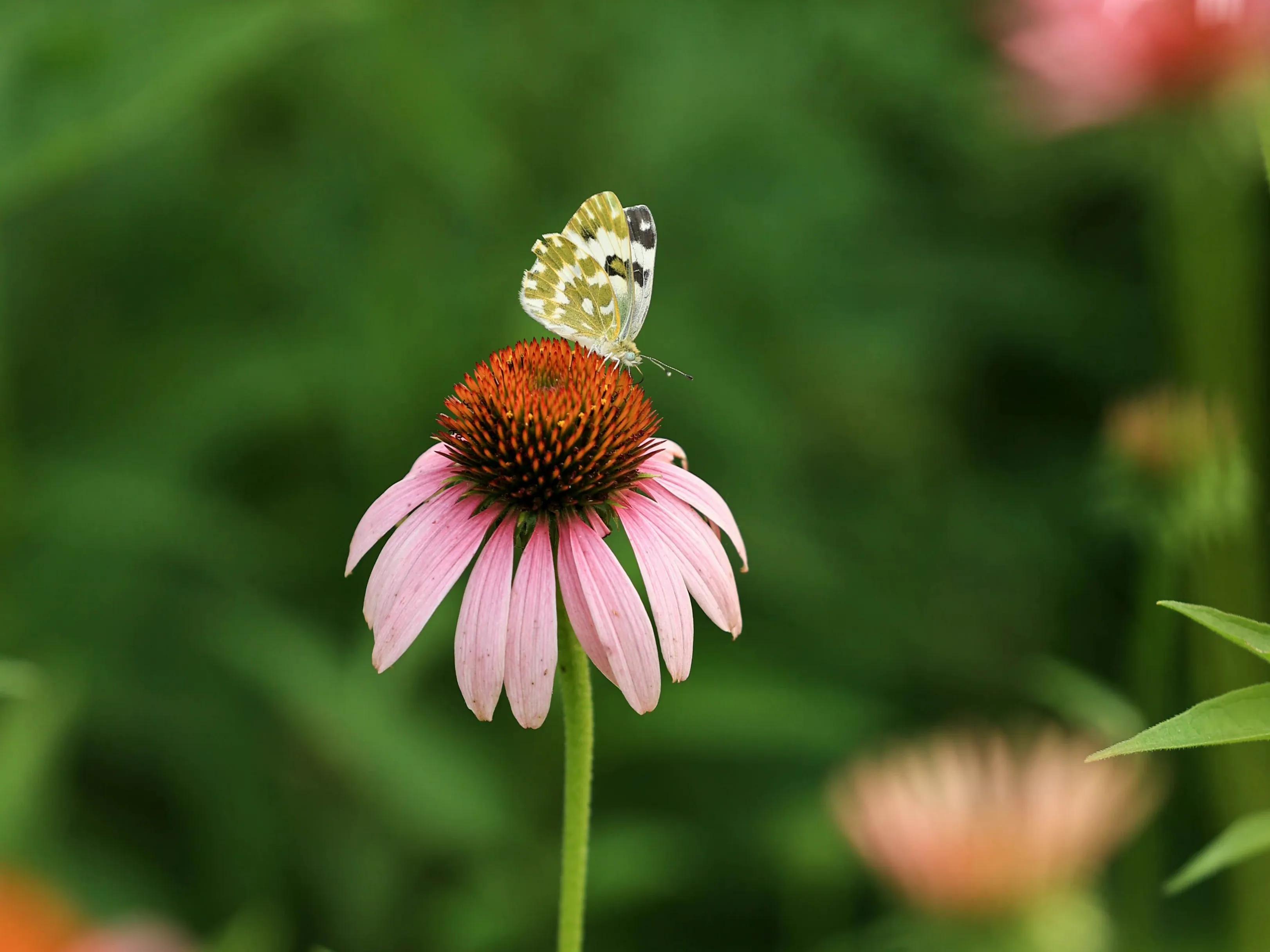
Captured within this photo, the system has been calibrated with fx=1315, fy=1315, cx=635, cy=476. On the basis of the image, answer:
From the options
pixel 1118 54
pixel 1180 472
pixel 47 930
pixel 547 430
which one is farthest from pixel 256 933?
pixel 1118 54

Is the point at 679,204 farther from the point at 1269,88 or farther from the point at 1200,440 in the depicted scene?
the point at 1269,88

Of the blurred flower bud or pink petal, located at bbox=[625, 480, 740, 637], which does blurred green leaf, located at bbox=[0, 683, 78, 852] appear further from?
the blurred flower bud

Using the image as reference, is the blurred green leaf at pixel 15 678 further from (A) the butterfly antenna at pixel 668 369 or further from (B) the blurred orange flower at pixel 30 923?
(A) the butterfly antenna at pixel 668 369

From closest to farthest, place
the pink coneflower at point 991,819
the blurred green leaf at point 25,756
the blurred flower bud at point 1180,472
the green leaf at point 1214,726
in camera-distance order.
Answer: the green leaf at point 1214,726, the blurred green leaf at point 25,756, the pink coneflower at point 991,819, the blurred flower bud at point 1180,472

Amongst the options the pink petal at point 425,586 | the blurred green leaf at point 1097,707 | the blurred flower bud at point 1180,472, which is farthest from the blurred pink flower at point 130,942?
the blurred flower bud at point 1180,472

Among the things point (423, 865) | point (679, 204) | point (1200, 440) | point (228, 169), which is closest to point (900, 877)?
point (1200, 440)

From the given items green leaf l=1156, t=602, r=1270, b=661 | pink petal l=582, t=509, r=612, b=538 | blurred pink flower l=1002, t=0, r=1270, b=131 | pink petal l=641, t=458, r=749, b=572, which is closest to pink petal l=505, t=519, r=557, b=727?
pink petal l=582, t=509, r=612, b=538

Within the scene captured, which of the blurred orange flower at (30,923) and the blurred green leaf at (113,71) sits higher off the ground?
the blurred green leaf at (113,71)

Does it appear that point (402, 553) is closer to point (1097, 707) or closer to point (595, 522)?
point (595, 522)
